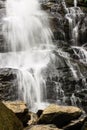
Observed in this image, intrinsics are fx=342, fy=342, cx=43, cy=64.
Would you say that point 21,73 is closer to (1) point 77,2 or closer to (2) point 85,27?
(2) point 85,27

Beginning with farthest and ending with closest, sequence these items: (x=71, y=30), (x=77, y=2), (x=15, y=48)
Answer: (x=77, y=2) → (x=71, y=30) → (x=15, y=48)

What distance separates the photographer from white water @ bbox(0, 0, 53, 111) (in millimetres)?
16969

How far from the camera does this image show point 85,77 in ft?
58.9

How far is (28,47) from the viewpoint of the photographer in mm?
22047

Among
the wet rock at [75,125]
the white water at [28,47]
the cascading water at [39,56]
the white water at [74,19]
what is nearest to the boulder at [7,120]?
the wet rock at [75,125]

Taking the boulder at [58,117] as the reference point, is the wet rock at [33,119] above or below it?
below

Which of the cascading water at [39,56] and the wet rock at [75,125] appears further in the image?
the cascading water at [39,56]

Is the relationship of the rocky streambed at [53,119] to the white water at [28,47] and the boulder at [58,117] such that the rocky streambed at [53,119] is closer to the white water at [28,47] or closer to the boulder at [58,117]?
the boulder at [58,117]

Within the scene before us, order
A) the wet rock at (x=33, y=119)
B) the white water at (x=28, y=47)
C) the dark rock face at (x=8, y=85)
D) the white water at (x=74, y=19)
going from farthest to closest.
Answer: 1. the white water at (x=74, y=19)
2. the white water at (x=28, y=47)
3. the dark rock face at (x=8, y=85)
4. the wet rock at (x=33, y=119)

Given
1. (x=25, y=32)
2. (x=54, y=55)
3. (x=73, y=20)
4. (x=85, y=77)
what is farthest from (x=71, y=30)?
(x=85, y=77)

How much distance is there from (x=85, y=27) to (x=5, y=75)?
30.2 ft

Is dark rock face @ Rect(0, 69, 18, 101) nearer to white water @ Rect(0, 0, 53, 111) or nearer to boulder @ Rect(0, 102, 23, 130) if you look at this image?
white water @ Rect(0, 0, 53, 111)

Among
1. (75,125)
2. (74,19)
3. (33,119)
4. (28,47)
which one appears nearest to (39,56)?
(28,47)

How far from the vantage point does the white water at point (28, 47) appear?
55.7 ft
